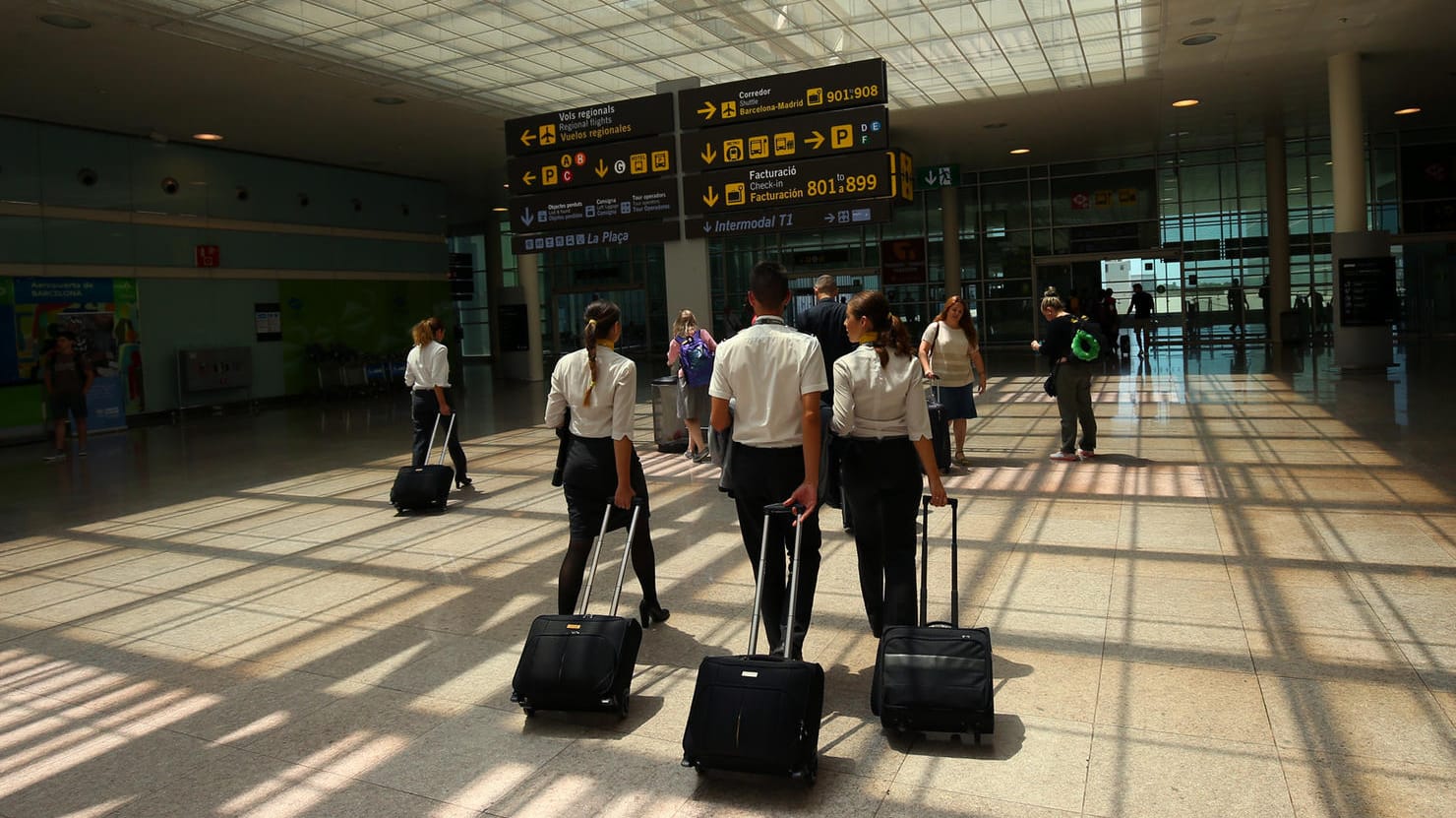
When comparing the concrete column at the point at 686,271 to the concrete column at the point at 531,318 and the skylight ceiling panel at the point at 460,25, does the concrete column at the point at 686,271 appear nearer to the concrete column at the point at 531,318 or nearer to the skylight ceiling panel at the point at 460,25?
the skylight ceiling panel at the point at 460,25

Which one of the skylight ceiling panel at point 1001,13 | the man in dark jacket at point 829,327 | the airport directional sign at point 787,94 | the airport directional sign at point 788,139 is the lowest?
the man in dark jacket at point 829,327

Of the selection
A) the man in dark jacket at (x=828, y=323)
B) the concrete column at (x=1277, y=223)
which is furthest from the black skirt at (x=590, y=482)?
the concrete column at (x=1277, y=223)

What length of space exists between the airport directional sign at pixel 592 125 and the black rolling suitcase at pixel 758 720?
32.4 feet

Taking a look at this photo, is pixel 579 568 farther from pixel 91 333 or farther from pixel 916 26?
pixel 91 333

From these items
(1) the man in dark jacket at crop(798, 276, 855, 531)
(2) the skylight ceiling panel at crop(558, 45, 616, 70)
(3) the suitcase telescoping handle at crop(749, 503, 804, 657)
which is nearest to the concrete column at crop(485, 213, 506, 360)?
(2) the skylight ceiling panel at crop(558, 45, 616, 70)

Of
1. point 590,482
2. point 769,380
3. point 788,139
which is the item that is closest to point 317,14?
point 788,139

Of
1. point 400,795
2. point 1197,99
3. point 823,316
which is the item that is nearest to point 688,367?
point 823,316

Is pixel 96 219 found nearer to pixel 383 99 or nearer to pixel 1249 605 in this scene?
pixel 383 99

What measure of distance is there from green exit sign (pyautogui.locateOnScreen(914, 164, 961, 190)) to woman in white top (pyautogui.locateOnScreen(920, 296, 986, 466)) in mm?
20619

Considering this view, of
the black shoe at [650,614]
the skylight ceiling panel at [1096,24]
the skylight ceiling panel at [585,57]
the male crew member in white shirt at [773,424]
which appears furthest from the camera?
the skylight ceiling panel at [585,57]

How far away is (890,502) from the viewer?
475cm

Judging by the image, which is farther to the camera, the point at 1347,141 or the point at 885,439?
the point at 1347,141

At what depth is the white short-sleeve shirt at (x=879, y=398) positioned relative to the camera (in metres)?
4.64

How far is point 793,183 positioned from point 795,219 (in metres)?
0.41
